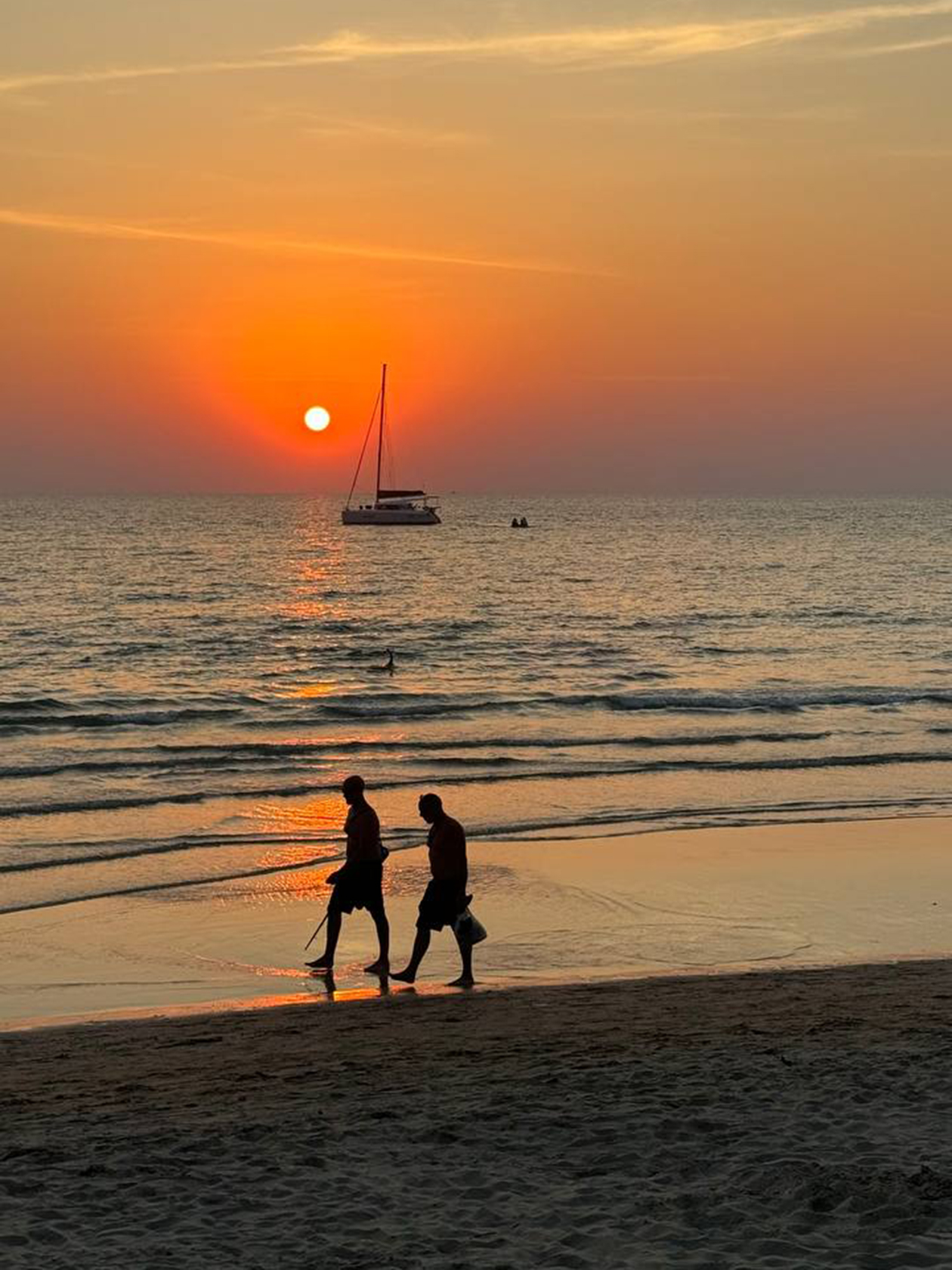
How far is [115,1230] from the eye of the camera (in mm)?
7168

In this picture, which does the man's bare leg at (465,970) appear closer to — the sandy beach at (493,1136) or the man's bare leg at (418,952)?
the man's bare leg at (418,952)

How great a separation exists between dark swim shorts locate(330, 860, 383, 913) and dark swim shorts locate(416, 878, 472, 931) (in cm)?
56

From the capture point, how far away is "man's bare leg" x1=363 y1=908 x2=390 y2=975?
1339 centimetres

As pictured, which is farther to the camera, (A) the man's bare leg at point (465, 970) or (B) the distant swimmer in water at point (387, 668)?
(B) the distant swimmer in water at point (387, 668)

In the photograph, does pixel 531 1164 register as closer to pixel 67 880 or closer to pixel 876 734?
pixel 67 880

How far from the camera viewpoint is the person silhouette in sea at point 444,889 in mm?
12922

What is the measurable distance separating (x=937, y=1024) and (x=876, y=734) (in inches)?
841

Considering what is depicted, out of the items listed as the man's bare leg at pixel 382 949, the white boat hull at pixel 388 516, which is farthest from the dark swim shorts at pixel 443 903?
the white boat hull at pixel 388 516

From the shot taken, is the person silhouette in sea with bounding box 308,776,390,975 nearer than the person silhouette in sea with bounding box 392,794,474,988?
No

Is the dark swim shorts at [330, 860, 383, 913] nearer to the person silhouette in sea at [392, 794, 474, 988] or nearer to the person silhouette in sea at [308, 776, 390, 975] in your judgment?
the person silhouette in sea at [308, 776, 390, 975]

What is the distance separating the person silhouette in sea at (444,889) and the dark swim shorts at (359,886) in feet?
1.72

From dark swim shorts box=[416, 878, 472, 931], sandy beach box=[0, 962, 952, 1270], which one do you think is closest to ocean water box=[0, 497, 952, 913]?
dark swim shorts box=[416, 878, 472, 931]

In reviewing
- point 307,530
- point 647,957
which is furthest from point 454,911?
point 307,530

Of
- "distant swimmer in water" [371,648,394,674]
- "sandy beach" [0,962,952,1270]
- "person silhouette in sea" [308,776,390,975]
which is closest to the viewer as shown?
"sandy beach" [0,962,952,1270]
